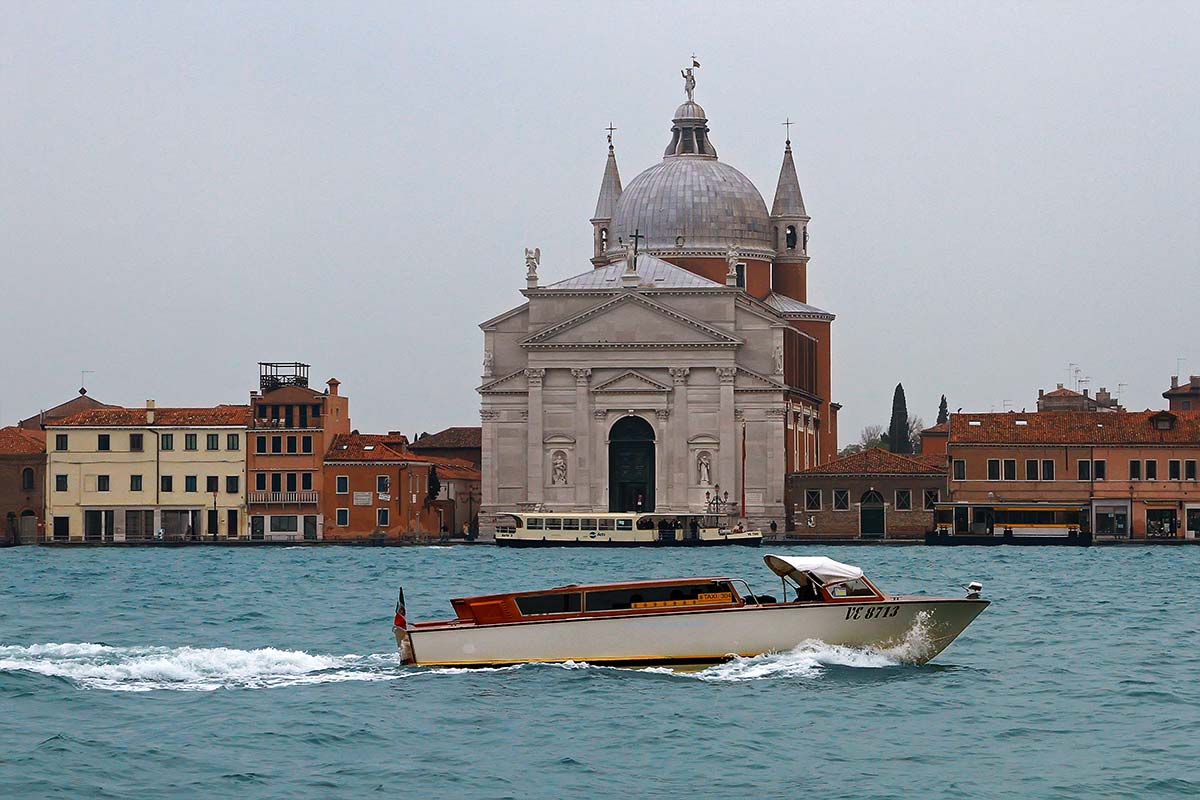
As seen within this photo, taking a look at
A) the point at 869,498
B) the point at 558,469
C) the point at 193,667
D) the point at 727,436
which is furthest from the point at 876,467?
the point at 193,667

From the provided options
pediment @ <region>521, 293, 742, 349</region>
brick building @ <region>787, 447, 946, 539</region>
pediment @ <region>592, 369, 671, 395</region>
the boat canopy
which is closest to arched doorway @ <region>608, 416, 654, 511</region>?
pediment @ <region>592, 369, 671, 395</region>

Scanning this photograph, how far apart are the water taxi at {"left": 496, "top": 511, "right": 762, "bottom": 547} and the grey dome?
72.8ft

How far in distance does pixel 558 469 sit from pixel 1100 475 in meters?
19.5

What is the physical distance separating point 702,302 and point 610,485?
299 inches

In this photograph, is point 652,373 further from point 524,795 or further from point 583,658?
point 524,795

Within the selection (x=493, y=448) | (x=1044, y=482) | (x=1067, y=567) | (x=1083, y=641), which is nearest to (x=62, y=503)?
(x=493, y=448)

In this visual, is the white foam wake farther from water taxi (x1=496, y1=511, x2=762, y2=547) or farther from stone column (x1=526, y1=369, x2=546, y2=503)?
stone column (x1=526, y1=369, x2=546, y2=503)

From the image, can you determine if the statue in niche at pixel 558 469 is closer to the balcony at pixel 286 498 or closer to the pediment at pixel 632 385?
the pediment at pixel 632 385

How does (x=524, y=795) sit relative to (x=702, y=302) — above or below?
below

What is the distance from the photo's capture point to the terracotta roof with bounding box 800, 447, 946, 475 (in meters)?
78.2

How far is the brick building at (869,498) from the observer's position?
77.9m

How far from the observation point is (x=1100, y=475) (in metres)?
76.8

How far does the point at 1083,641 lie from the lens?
30.6m

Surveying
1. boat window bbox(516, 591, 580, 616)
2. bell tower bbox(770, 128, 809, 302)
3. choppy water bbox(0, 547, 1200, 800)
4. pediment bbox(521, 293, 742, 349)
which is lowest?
choppy water bbox(0, 547, 1200, 800)
